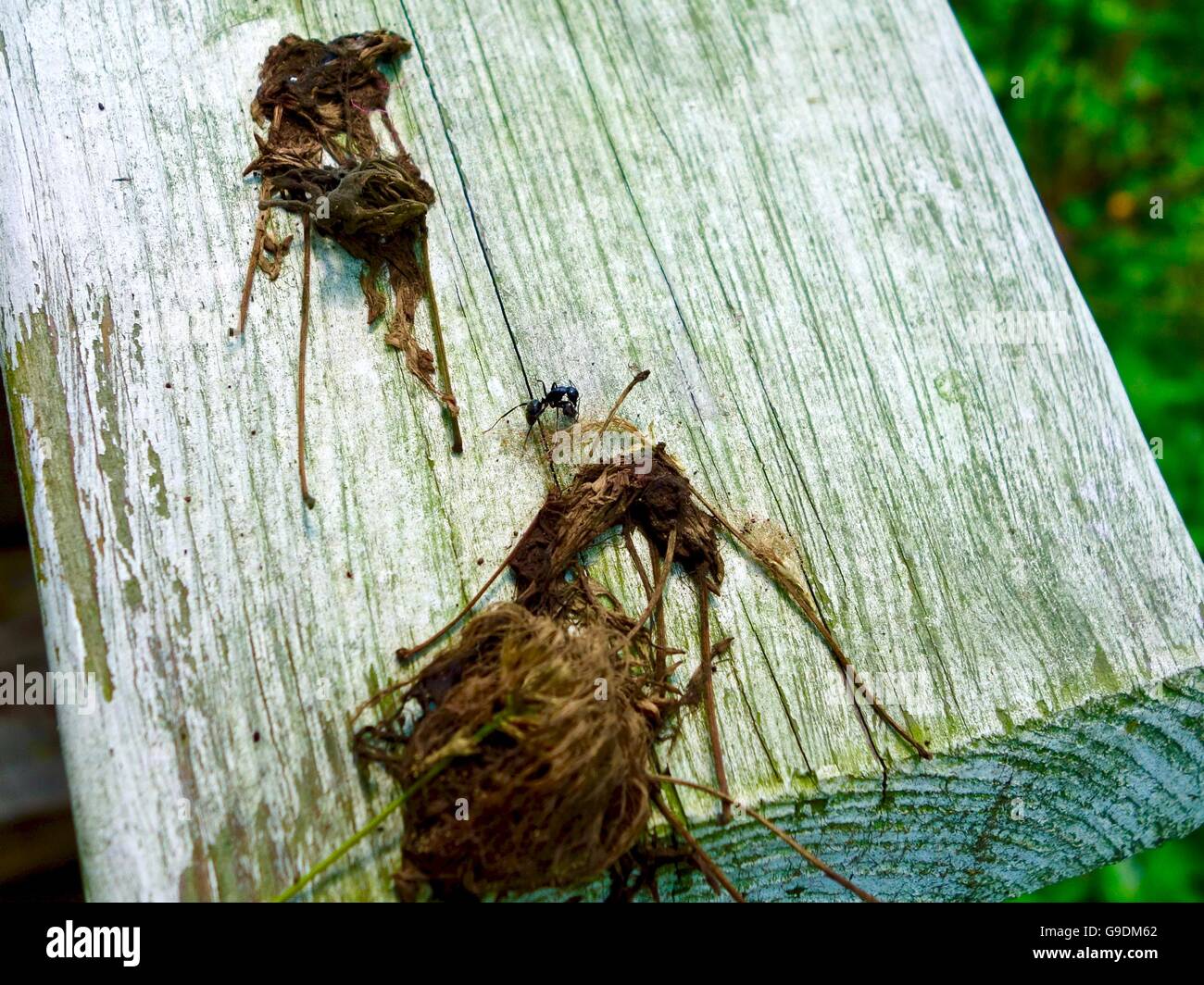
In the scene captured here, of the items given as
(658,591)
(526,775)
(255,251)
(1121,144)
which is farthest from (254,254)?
(1121,144)

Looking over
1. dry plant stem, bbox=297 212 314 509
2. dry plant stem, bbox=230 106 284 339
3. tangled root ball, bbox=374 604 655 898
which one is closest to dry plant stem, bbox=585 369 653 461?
tangled root ball, bbox=374 604 655 898

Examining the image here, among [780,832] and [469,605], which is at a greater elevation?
[469,605]

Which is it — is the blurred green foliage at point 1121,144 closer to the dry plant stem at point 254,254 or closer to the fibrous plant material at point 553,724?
the fibrous plant material at point 553,724

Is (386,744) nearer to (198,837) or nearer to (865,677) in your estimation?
(198,837)

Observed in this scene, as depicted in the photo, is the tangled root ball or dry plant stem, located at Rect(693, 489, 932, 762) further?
dry plant stem, located at Rect(693, 489, 932, 762)

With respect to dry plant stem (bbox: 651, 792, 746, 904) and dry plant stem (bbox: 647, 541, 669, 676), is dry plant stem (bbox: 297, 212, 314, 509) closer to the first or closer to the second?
dry plant stem (bbox: 647, 541, 669, 676)

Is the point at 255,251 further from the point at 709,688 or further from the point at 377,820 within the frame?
the point at 709,688

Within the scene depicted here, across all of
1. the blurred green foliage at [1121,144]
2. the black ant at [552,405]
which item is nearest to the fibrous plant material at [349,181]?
the black ant at [552,405]
